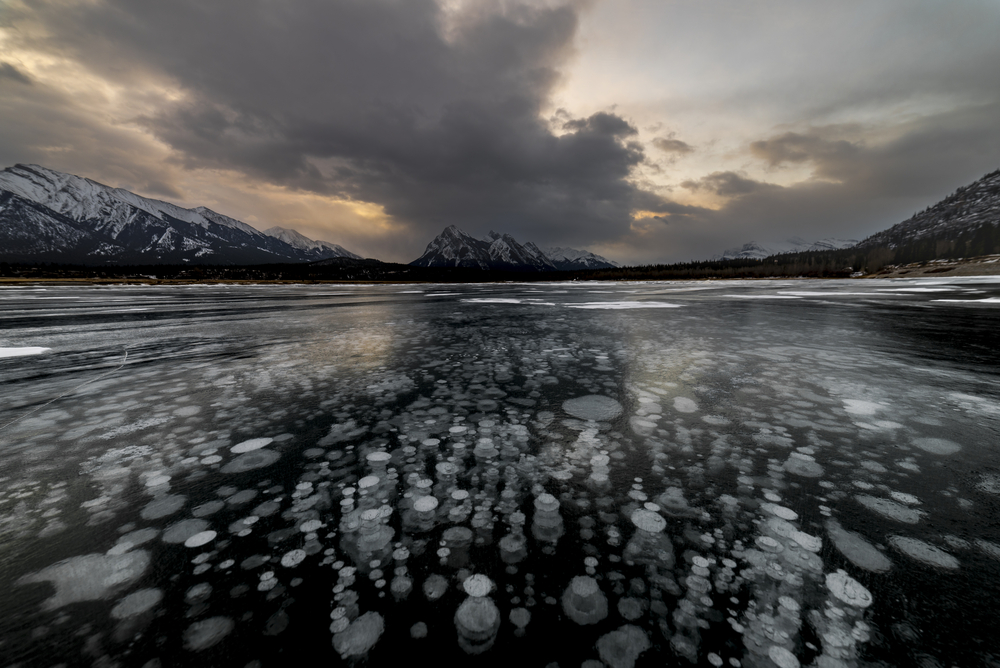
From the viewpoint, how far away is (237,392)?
400cm

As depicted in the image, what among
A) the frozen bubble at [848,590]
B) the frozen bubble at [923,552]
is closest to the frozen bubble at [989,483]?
the frozen bubble at [923,552]

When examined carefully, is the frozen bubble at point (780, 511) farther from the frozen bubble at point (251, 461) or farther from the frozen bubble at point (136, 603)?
the frozen bubble at point (251, 461)

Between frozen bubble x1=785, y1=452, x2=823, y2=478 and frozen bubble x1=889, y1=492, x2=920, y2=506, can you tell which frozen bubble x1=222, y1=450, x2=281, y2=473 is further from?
frozen bubble x1=889, y1=492, x2=920, y2=506

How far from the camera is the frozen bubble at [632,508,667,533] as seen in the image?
1.83 meters

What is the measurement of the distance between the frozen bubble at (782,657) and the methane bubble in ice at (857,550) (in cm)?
65

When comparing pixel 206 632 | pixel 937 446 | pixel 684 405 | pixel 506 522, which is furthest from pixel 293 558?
pixel 937 446

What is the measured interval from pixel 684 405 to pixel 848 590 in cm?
209

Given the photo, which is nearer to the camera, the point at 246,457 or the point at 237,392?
the point at 246,457

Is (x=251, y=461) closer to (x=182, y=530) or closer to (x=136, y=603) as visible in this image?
(x=182, y=530)

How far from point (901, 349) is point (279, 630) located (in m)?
8.49

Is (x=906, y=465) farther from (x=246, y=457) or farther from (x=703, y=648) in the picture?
(x=246, y=457)

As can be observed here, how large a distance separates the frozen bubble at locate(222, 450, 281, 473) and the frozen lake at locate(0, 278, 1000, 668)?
0.03 m

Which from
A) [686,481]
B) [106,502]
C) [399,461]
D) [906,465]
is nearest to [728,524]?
[686,481]

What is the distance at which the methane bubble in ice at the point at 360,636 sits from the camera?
1260mm
